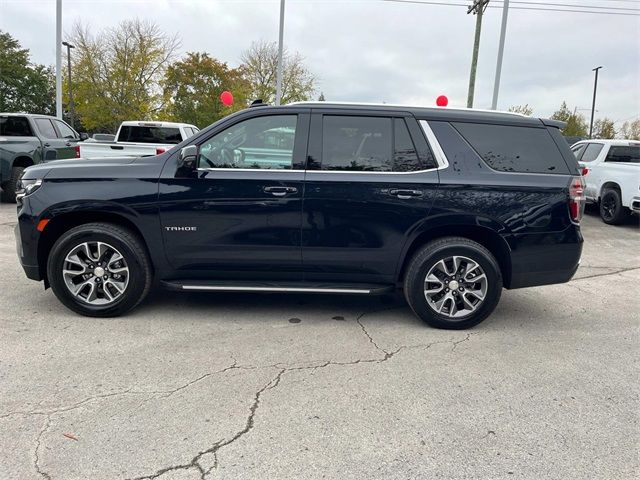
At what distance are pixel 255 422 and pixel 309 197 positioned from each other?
1939mm

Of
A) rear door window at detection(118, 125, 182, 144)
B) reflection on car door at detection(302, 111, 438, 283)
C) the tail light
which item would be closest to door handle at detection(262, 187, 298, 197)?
reflection on car door at detection(302, 111, 438, 283)

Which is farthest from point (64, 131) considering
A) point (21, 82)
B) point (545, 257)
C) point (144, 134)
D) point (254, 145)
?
point (21, 82)

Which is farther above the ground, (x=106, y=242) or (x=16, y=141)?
(x=16, y=141)

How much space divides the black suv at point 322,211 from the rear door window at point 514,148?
13 millimetres

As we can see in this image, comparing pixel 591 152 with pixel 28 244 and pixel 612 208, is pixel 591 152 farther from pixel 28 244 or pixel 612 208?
pixel 28 244

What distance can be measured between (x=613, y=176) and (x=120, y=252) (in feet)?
35.1

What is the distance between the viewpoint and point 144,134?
11.0m

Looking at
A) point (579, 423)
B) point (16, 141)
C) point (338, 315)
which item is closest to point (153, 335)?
point (338, 315)

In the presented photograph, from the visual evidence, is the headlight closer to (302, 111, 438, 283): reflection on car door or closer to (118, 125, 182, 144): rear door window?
(302, 111, 438, 283): reflection on car door

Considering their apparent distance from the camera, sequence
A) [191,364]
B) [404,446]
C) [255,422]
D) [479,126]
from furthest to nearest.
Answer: [479,126]
[191,364]
[255,422]
[404,446]

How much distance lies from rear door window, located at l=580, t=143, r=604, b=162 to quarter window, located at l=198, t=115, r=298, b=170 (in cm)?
1011

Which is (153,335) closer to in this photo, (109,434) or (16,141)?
(109,434)

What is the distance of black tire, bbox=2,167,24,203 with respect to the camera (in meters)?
10.1

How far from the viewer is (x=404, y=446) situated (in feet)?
8.35
